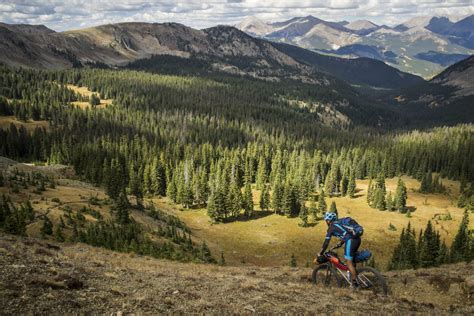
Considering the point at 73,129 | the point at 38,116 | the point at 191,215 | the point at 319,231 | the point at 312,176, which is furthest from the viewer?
the point at 38,116

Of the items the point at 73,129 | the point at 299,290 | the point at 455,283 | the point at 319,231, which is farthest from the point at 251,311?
the point at 73,129

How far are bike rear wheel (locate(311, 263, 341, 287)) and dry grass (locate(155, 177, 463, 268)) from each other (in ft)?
166

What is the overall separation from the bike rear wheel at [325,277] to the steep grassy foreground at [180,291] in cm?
81

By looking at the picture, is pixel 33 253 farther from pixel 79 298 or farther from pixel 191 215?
pixel 191 215

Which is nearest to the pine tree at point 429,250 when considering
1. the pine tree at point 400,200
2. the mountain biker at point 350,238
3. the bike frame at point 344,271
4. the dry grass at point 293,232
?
the dry grass at point 293,232

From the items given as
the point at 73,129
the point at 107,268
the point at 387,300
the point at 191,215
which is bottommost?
the point at 191,215

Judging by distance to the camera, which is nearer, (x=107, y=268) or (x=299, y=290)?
(x=299, y=290)

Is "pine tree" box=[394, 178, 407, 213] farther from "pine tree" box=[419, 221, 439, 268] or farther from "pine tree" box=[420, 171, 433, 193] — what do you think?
"pine tree" box=[419, 221, 439, 268]

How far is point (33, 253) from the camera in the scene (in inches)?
958

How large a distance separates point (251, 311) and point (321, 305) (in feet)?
12.4

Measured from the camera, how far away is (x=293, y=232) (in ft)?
343

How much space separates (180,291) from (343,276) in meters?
9.66

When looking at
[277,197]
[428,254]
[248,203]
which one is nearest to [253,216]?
[248,203]

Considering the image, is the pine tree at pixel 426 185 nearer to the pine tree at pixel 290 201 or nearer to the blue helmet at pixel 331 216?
the pine tree at pixel 290 201
